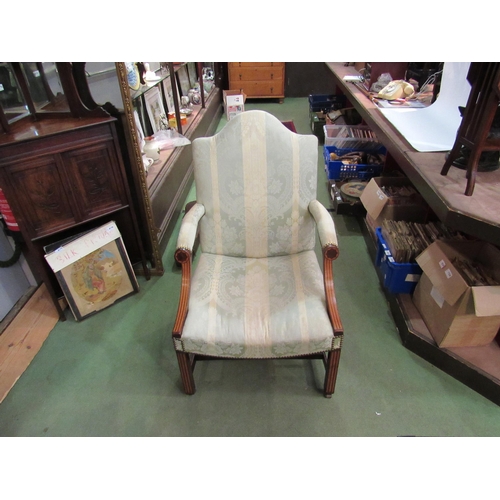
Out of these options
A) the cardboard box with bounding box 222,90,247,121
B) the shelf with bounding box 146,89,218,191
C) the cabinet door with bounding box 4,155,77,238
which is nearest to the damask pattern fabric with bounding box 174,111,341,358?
the cabinet door with bounding box 4,155,77,238

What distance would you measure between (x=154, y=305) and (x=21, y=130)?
41.3 inches

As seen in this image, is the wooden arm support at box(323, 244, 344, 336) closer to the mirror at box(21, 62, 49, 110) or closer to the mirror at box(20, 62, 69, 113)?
the mirror at box(20, 62, 69, 113)

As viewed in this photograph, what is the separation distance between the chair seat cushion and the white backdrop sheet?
2.64 ft

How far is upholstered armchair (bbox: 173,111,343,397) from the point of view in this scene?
47.9 inches

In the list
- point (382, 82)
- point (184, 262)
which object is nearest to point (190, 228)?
point (184, 262)

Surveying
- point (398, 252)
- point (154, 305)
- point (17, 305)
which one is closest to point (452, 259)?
point (398, 252)

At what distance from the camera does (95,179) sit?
166 centimetres

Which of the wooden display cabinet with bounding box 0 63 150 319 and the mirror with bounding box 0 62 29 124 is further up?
the mirror with bounding box 0 62 29 124

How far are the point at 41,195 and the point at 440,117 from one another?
2049 millimetres

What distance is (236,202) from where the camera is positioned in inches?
58.4

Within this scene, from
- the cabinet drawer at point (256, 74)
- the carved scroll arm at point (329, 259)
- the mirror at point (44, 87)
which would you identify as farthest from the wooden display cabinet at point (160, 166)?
the cabinet drawer at point (256, 74)

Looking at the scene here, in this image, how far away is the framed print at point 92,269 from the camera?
164 cm

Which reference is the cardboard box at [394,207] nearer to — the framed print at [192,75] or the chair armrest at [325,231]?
the chair armrest at [325,231]

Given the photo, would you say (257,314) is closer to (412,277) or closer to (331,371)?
(331,371)
